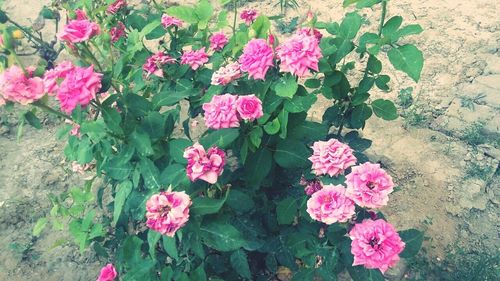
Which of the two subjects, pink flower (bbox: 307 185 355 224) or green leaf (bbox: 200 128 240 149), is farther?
green leaf (bbox: 200 128 240 149)

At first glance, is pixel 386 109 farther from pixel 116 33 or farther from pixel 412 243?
pixel 116 33

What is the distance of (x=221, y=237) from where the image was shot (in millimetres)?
1689

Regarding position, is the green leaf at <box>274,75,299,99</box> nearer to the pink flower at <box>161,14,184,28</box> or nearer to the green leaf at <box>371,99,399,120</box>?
the green leaf at <box>371,99,399,120</box>

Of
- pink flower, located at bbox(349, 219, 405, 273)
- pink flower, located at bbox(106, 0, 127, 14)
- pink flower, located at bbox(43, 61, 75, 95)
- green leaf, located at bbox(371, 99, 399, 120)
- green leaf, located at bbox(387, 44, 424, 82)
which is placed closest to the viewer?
pink flower, located at bbox(349, 219, 405, 273)

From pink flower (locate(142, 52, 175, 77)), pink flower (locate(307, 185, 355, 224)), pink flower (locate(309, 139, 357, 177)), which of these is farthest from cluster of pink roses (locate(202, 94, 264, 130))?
pink flower (locate(142, 52, 175, 77))

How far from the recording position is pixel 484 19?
141 inches

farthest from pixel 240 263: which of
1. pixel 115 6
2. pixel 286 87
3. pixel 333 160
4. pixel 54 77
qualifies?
pixel 115 6

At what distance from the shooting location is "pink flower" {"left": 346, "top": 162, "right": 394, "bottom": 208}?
1.49 metres

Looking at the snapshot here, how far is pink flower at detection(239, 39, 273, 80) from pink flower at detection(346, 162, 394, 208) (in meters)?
0.50

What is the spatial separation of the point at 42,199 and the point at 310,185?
205 centimetres

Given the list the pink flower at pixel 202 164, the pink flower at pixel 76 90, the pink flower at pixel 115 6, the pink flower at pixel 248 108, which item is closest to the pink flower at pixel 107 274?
the pink flower at pixel 202 164

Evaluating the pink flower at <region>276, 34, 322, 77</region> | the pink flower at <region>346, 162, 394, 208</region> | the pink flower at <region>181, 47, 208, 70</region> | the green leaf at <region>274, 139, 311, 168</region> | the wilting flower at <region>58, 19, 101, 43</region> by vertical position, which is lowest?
the green leaf at <region>274, 139, 311, 168</region>

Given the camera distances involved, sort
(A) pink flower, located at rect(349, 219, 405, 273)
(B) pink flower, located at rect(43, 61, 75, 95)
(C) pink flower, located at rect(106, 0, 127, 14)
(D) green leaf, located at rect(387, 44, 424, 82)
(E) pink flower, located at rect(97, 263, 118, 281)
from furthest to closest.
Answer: (C) pink flower, located at rect(106, 0, 127, 14) < (E) pink flower, located at rect(97, 263, 118, 281) < (D) green leaf, located at rect(387, 44, 424, 82) < (B) pink flower, located at rect(43, 61, 75, 95) < (A) pink flower, located at rect(349, 219, 405, 273)

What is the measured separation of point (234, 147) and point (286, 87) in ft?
1.35
